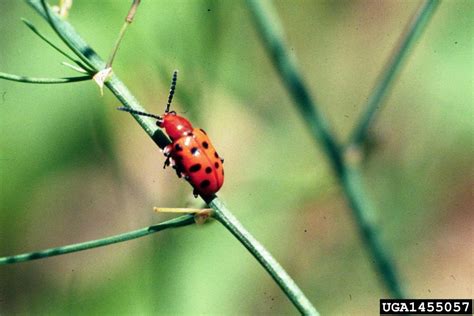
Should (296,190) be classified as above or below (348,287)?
above

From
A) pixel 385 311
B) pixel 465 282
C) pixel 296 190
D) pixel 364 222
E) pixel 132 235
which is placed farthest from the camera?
pixel 465 282

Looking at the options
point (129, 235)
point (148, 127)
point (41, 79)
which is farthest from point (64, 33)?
point (129, 235)

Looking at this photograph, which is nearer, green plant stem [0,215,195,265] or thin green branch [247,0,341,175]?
green plant stem [0,215,195,265]

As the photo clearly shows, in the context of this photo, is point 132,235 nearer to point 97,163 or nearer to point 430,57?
point 97,163

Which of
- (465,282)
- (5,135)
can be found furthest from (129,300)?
(465,282)

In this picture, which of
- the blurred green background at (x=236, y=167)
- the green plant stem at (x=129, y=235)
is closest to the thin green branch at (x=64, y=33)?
the green plant stem at (x=129, y=235)

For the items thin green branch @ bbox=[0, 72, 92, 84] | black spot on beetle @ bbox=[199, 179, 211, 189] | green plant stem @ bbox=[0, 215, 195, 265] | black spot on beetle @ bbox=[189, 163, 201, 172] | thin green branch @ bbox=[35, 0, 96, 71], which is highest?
black spot on beetle @ bbox=[189, 163, 201, 172]

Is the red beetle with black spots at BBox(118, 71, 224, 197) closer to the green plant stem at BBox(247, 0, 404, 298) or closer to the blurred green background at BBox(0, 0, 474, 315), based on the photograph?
the green plant stem at BBox(247, 0, 404, 298)

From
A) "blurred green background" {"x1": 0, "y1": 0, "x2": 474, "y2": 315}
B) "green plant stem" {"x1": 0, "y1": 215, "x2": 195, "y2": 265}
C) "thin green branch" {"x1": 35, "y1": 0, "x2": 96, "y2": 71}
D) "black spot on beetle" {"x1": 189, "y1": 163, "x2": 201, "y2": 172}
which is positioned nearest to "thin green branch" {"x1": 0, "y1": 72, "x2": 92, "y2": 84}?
"thin green branch" {"x1": 35, "y1": 0, "x2": 96, "y2": 71}
